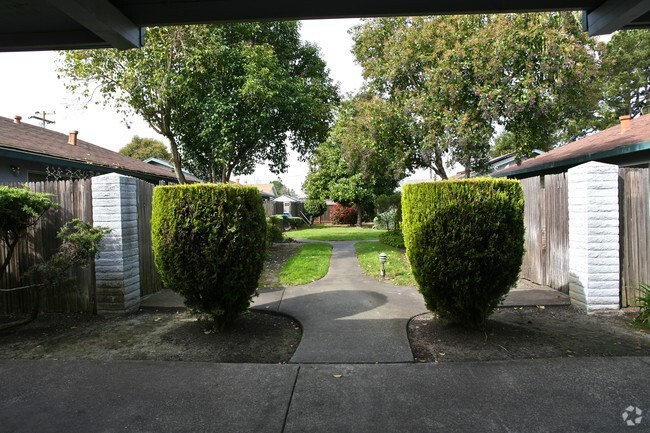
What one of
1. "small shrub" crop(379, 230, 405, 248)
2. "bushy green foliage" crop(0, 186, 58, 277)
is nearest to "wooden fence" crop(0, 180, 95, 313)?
"bushy green foliage" crop(0, 186, 58, 277)

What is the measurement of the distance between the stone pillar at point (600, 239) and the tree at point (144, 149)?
150 ft

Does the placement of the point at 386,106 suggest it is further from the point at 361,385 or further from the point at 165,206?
the point at 361,385

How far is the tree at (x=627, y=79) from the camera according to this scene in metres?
23.9

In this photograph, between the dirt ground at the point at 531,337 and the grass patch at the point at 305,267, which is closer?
the dirt ground at the point at 531,337

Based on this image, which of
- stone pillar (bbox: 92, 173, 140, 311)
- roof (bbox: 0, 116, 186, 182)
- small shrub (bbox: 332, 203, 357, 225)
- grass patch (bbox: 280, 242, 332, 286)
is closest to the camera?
stone pillar (bbox: 92, 173, 140, 311)

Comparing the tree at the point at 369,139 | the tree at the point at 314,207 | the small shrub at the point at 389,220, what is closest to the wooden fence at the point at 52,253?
the tree at the point at 369,139

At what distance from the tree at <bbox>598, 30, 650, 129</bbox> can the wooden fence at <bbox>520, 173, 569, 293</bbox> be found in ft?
71.1

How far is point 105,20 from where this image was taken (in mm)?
3127

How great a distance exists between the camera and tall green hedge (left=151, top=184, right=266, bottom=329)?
4406mm

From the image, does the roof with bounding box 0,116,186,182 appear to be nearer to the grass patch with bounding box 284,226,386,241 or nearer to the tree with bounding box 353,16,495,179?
the grass patch with bounding box 284,226,386,241

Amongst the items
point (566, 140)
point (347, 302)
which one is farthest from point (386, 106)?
point (566, 140)

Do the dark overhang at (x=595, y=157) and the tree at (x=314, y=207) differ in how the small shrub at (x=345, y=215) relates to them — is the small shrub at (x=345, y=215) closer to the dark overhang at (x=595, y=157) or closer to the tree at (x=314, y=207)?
the tree at (x=314, y=207)

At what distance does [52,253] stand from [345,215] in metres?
25.8

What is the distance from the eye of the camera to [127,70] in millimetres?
10914
